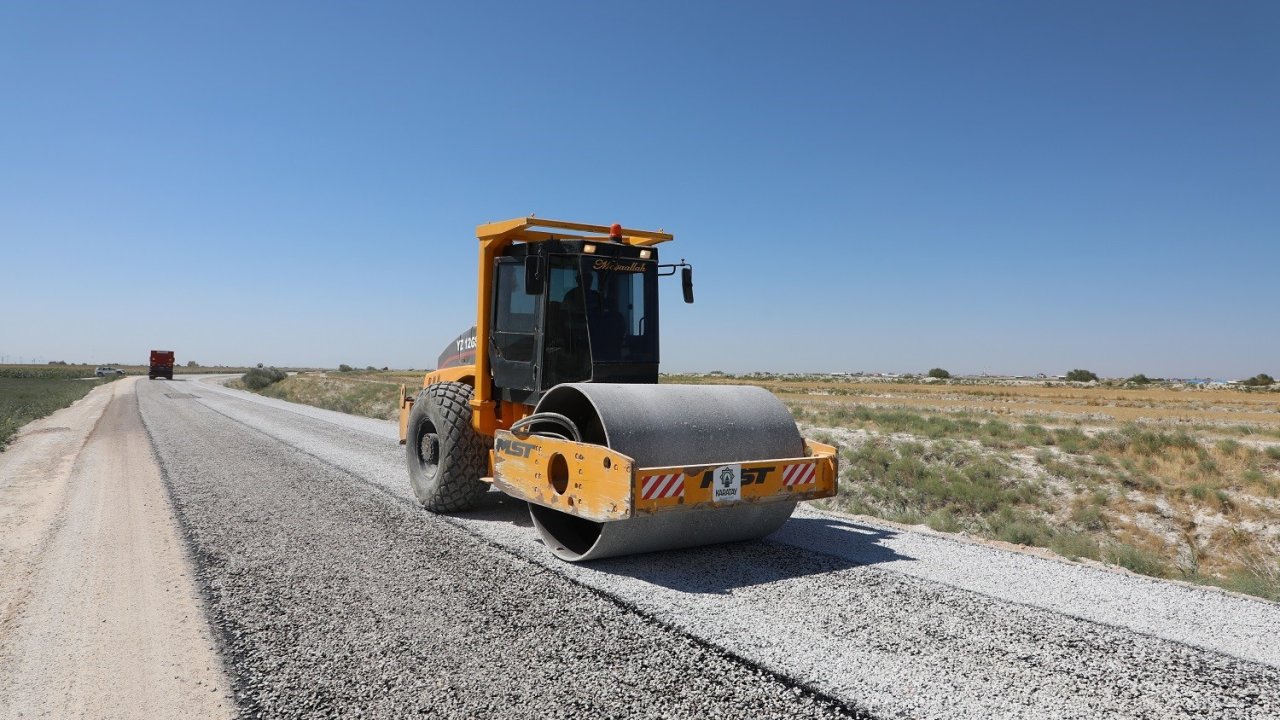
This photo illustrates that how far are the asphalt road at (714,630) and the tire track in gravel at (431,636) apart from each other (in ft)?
0.05

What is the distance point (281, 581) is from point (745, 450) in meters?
3.78

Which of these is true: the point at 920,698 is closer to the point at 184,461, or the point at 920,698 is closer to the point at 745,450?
the point at 745,450

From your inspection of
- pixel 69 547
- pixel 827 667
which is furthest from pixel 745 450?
pixel 69 547

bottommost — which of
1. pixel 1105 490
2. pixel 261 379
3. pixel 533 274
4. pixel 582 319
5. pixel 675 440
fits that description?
pixel 1105 490

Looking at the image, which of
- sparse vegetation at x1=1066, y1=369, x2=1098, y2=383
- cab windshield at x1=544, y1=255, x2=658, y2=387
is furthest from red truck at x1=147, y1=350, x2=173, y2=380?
sparse vegetation at x1=1066, y1=369, x2=1098, y2=383

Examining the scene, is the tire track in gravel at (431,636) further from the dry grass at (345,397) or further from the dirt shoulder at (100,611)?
the dry grass at (345,397)

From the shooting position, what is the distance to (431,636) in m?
4.40

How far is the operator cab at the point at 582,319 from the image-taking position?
288 inches

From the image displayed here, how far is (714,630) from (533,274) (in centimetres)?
→ 385

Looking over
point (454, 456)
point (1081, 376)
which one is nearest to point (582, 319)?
point (454, 456)

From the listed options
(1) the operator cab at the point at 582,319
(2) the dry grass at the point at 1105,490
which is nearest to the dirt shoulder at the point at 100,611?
(1) the operator cab at the point at 582,319

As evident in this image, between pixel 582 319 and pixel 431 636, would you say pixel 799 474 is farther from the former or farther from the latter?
pixel 431 636

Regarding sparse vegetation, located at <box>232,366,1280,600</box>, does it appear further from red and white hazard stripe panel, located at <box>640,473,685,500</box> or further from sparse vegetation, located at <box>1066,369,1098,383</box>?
sparse vegetation, located at <box>1066,369,1098,383</box>

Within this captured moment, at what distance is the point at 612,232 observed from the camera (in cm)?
736
